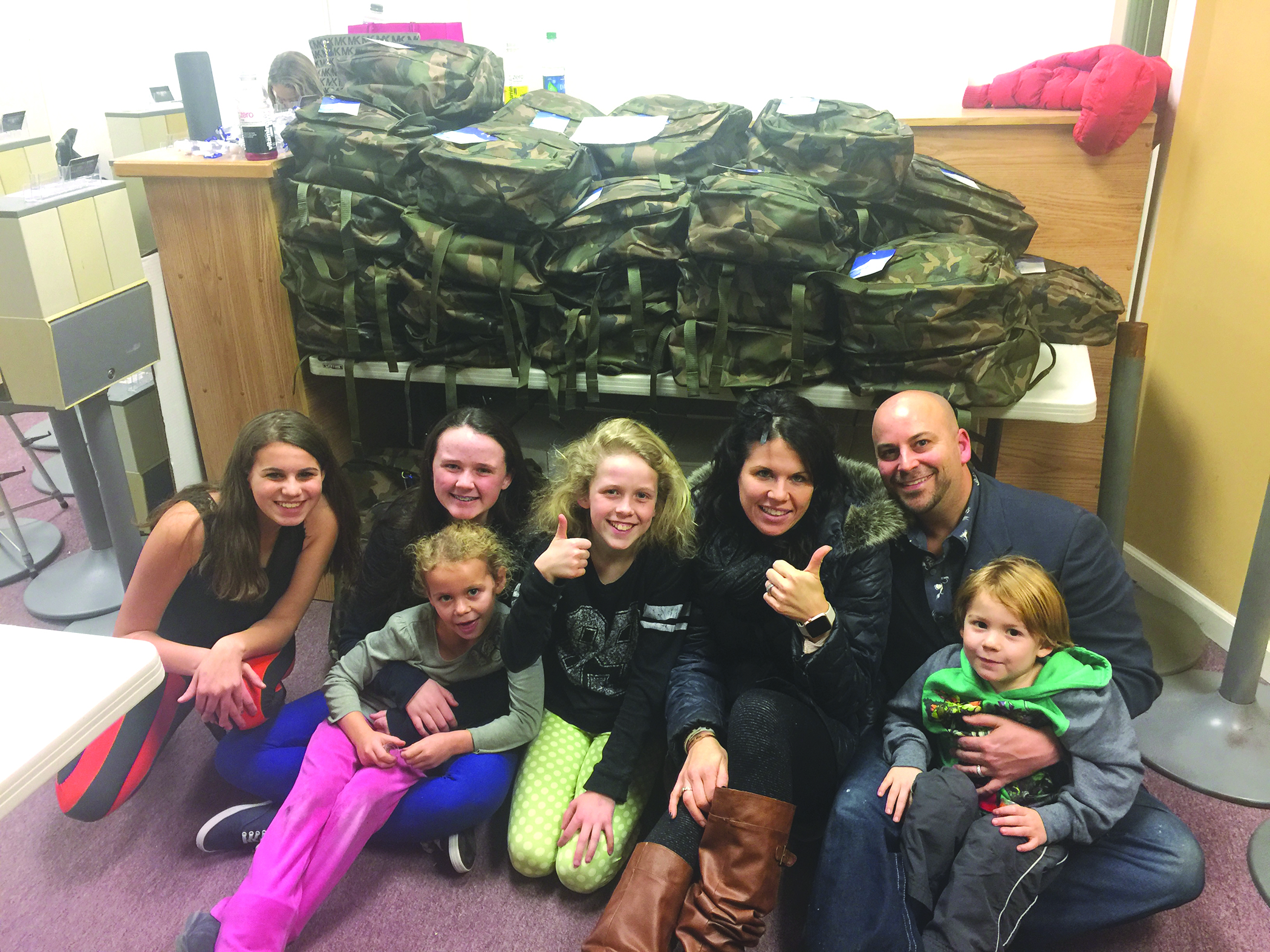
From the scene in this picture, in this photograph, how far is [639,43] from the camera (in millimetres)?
3445

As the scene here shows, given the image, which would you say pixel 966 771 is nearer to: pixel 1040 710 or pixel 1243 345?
pixel 1040 710

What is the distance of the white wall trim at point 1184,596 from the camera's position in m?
2.37

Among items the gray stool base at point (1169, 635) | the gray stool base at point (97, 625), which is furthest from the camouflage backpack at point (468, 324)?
the gray stool base at point (1169, 635)

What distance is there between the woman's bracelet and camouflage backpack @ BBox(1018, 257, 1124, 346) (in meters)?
1.31

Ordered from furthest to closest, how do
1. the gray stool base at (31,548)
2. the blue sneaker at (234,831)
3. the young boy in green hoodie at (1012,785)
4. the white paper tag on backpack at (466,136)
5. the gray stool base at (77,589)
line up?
the gray stool base at (31,548), the gray stool base at (77,589), the white paper tag on backpack at (466,136), the blue sneaker at (234,831), the young boy in green hoodie at (1012,785)

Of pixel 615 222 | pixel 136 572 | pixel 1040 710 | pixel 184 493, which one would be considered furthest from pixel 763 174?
pixel 136 572

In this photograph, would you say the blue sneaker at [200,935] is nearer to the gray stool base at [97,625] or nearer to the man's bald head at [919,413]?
the gray stool base at [97,625]

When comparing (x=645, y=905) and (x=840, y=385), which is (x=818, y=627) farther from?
(x=840, y=385)

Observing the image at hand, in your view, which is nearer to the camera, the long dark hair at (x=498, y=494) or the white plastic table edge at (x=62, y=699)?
the white plastic table edge at (x=62, y=699)

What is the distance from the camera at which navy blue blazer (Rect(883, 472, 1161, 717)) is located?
5.50 ft

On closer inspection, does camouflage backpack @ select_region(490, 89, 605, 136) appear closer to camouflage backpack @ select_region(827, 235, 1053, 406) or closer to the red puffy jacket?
camouflage backpack @ select_region(827, 235, 1053, 406)

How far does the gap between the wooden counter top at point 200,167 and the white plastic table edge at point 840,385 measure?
1.59 feet

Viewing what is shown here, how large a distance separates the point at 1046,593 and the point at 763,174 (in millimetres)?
1174

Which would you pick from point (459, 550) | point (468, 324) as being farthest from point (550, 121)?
point (459, 550)
